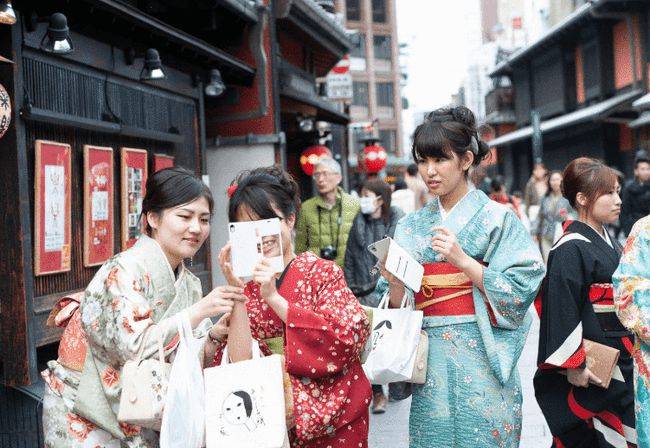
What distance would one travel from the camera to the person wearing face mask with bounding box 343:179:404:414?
7305 millimetres

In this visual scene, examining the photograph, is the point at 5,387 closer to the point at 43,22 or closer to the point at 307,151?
the point at 43,22

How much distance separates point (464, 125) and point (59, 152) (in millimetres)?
3649

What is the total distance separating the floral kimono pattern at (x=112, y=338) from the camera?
299cm

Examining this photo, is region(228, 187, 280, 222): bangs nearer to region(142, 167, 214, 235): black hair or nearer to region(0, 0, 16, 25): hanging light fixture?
region(142, 167, 214, 235): black hair

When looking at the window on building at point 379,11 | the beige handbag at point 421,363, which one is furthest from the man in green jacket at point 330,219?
the window on building at point 379,11

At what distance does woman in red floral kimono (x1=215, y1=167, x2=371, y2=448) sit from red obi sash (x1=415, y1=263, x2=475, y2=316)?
0.58 m

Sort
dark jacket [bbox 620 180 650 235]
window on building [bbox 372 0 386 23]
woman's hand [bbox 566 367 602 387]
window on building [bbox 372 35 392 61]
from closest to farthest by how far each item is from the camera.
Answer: woman's hand [bbox 566 367 602 387] → dark jacket [bbox 620 180 650 235] → window on building [bbox 372 0 386 23] → window on building [bbox 372 35 392 61]

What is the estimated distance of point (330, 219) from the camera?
7.45 meters

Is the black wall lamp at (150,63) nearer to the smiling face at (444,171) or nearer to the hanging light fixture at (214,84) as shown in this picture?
the hanging light fixture at (214,84)

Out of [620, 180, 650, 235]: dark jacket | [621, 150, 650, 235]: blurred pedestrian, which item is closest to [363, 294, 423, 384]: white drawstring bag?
[620, 180, 650, 235]: dark jacket

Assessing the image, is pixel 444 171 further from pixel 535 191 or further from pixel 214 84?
pixel 535 191

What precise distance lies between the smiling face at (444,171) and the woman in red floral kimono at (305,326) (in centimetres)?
70

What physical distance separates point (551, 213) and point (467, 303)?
9.29 meters

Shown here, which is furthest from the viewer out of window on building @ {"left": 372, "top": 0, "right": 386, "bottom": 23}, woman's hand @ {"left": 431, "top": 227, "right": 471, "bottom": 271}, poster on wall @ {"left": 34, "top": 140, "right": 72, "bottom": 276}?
window on building @ {"left": 372, "top": 0, "right": 386, "bottom": 23}
